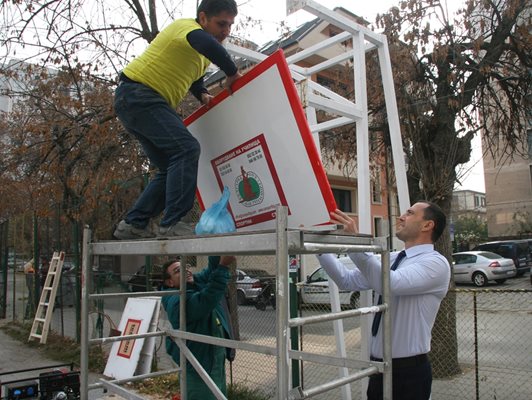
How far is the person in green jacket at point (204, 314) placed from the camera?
11.4 feet

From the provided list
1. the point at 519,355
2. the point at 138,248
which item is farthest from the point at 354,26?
the point at 519,355

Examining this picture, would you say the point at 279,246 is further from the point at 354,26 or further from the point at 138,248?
the point at 354,26

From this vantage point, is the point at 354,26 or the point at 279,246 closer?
the point at 279,246

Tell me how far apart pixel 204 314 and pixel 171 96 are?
5.38ft

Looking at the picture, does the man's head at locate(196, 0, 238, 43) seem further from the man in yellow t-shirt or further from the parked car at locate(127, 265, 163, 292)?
the parked car at locate(127, 265, 163, 292)

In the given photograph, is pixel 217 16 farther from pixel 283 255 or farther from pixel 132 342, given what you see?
pixel 132 342

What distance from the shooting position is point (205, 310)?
3619 millimetres

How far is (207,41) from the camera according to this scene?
2486mm

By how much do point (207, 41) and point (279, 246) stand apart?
1211 mm

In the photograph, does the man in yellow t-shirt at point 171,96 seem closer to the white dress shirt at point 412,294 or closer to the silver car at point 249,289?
the white dress shirt at point 412,294

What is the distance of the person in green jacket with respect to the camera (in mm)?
3482

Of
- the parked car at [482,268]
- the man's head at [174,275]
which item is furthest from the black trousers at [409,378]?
the parked car at [482,268]

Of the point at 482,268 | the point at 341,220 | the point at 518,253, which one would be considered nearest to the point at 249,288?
the point at 341,220

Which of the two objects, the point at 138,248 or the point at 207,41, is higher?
the point at 207,41
